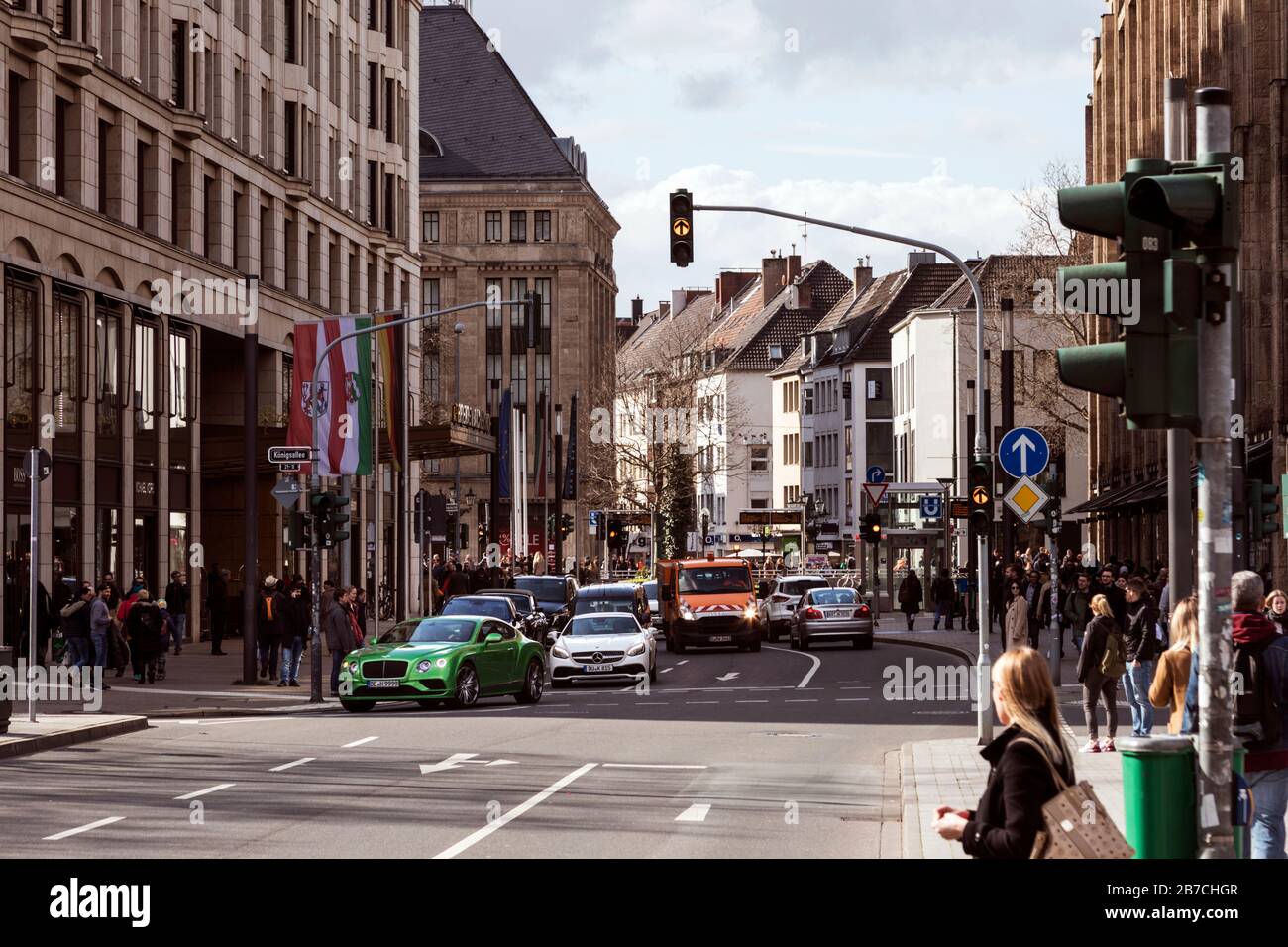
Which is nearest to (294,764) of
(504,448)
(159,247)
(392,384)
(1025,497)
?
(1025,497)

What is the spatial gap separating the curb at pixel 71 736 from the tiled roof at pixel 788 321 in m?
116

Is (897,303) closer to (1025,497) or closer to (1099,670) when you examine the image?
(1025,497)

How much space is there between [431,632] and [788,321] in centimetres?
11278

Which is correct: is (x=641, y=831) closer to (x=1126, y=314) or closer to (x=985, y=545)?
(x=1126, y=314)

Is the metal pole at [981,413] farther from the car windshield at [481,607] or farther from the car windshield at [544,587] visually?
the car windshield at [544,587]

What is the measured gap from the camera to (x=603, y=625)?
3797cm

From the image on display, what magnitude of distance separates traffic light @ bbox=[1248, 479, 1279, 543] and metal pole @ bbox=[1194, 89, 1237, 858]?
760 inches

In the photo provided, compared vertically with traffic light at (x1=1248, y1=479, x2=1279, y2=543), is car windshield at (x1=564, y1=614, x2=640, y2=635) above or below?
below

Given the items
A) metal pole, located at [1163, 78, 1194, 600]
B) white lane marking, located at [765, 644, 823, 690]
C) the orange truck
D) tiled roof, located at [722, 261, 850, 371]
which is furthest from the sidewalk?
tiled roof, located at [722, 261, 850, 371]

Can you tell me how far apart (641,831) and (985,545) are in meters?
10.3

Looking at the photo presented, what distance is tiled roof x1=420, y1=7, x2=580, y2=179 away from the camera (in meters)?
126

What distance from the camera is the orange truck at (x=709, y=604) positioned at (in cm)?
5050

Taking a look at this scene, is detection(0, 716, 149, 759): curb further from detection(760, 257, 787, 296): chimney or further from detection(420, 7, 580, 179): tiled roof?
detection(760, 257, 787, 296): chimney
